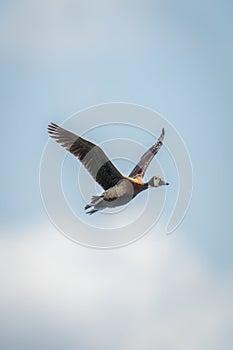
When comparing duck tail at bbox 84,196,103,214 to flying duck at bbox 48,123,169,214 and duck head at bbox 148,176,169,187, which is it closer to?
flying duck at bbox 48,123,169,214

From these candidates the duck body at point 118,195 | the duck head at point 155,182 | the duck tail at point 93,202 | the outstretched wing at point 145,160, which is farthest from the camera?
the outstretched wing at point 145,160

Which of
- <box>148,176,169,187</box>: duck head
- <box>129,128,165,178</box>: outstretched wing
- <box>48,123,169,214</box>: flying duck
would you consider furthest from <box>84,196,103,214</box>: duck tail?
<box>148,176,169,187</box>: duck head

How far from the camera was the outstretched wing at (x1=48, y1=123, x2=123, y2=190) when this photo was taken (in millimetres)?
44062

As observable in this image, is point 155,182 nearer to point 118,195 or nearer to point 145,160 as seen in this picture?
point 145,160

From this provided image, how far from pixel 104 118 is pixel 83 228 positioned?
15.4 feet

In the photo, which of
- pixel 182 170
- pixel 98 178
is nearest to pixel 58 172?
pixel 98 178

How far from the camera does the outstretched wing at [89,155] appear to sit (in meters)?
44.1

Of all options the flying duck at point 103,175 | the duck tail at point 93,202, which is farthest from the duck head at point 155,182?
the duck tail at point 93,202

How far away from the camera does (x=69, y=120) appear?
1789 inches

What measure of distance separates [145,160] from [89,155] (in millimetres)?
2540

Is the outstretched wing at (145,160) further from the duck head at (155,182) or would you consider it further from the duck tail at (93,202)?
the duck tail at (93,202)

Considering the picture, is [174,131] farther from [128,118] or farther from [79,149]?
[79,149]

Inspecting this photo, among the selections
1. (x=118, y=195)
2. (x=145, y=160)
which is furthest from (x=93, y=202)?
(x=145, y=160)

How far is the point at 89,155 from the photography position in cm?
4431
